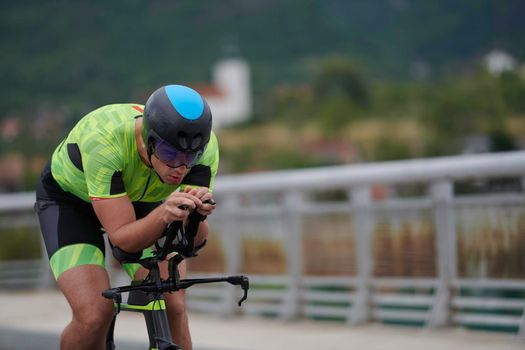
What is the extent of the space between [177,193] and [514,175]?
5612 mm

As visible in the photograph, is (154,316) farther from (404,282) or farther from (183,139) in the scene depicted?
(404,282)

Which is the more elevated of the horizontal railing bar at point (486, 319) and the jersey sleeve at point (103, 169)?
the jersey sleeve at point (103, 169)

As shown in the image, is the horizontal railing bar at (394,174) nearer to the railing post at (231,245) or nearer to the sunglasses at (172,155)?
the railing post at (231,245)

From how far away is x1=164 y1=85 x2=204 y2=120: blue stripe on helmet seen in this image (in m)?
4.71

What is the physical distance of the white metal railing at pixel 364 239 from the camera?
10016 mm

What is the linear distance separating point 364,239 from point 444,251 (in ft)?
4.12

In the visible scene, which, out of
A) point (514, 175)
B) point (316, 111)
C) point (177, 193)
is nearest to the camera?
point (177, 193)

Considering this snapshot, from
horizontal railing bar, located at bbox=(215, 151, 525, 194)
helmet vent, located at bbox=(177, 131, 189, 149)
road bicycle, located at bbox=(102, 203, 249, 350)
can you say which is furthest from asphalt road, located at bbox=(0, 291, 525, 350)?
helmet vent, located at bbox=(177, 131, 189, 149)

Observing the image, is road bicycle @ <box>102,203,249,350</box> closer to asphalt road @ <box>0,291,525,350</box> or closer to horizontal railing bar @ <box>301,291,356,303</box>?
asphalt road @ <box>0,291,525,350</box>

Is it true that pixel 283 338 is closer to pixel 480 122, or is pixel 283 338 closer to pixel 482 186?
pixel 482 186

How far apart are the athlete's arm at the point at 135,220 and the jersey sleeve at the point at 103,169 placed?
42 millimetres

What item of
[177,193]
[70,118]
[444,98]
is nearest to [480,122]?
[444,98]

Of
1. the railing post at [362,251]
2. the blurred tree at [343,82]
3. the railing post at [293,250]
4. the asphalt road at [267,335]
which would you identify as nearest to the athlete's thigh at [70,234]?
the asphalt road at [267,335]

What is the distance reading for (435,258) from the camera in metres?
10.7
